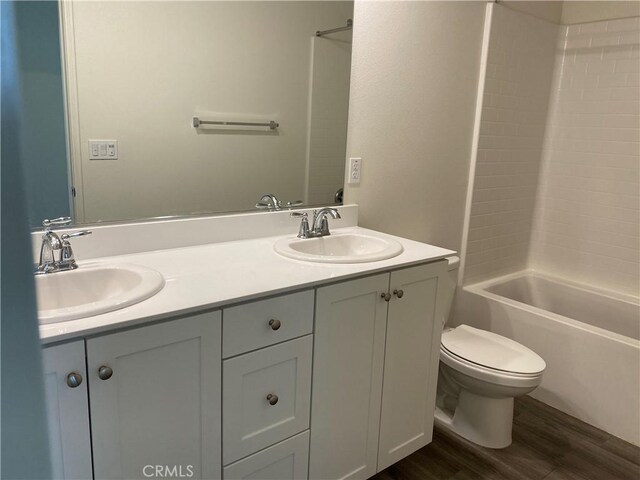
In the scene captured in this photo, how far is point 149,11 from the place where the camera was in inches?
63.1

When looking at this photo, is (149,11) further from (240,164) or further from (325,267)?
(325,267)

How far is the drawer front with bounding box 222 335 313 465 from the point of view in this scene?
1338 mm

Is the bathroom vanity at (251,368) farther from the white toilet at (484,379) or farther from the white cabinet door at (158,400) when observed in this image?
the white toilet at (484,379)

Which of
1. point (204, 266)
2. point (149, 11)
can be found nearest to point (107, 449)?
point (204, 266)

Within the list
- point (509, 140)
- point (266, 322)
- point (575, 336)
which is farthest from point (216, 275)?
point (509, 140)

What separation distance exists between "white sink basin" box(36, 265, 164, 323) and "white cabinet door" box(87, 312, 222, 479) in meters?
0.13

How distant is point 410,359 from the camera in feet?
5.90

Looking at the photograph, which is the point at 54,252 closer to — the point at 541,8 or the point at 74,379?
the point at 74,379

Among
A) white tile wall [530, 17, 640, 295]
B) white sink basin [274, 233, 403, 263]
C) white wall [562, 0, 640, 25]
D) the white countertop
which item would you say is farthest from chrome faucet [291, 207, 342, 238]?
white wall [562, 0, 640, 25]

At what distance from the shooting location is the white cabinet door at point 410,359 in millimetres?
1715

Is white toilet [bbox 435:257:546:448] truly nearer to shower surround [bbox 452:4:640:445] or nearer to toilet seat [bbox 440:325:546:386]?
toilet seat [bbox 440:325:546:386]

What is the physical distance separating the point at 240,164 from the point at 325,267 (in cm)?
57
